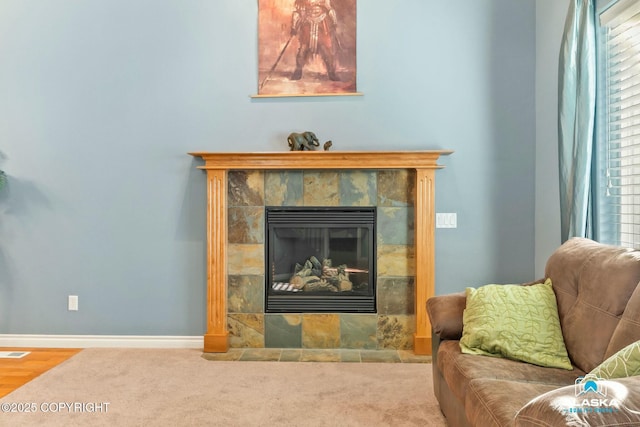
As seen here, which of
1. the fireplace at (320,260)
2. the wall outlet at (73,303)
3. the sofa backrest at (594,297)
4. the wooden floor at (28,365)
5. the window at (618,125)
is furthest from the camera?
the wall outlet at (73,303)

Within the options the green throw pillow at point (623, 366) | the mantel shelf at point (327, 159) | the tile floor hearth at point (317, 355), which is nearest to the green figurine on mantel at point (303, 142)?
the mantel shelf at point (327, 159)

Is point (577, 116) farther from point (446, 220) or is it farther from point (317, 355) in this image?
point (317, 355)

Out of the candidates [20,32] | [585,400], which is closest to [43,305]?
[20,32]

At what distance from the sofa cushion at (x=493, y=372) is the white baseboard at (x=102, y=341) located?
2274mm

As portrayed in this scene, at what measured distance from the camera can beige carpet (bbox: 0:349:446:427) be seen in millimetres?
2547

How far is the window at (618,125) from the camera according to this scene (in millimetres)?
2652

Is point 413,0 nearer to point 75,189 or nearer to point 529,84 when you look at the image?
point 529,84

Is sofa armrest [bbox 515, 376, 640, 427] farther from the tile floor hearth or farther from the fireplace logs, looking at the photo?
the fireplace logs

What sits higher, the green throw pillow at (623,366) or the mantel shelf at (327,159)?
the mantel shelf at (327,159)

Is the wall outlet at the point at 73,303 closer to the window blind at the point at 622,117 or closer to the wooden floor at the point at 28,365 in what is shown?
the wooden floor at the point at 28,365

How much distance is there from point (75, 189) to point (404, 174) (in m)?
2.55

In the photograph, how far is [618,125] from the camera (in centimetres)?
283

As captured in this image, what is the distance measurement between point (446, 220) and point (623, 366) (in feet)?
7.85

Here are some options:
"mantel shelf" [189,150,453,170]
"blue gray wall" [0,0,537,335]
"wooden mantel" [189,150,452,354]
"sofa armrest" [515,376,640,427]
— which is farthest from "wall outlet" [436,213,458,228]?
"sofa armrest" [515,376,640,427]
